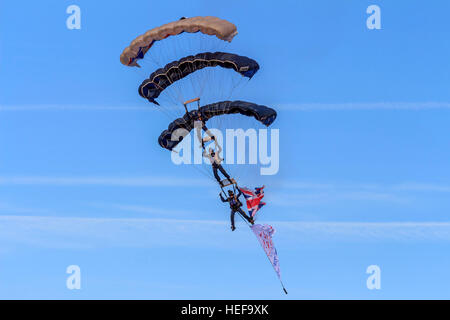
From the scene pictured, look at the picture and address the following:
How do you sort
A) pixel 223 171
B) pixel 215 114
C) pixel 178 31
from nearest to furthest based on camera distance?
pixel 178 31 → pixel 223 171 → pixel 215 114

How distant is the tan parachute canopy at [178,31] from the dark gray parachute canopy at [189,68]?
1110 millimetres

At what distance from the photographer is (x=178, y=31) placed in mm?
30641

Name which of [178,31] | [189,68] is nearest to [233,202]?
[189,68]

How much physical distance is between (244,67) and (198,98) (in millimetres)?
2899

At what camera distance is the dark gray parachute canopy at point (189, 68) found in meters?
30.4

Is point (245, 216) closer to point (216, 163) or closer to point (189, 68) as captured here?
point (216, 163)

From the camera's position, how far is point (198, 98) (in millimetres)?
31688

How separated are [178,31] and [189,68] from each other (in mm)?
2035

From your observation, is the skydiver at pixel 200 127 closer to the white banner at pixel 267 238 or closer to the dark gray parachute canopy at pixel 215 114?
the dark gray parachute canopy at pixel 215 114

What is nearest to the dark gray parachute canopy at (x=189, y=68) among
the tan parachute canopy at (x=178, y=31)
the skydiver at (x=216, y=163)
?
the tan parachute canopy at (x=178, y=31)
